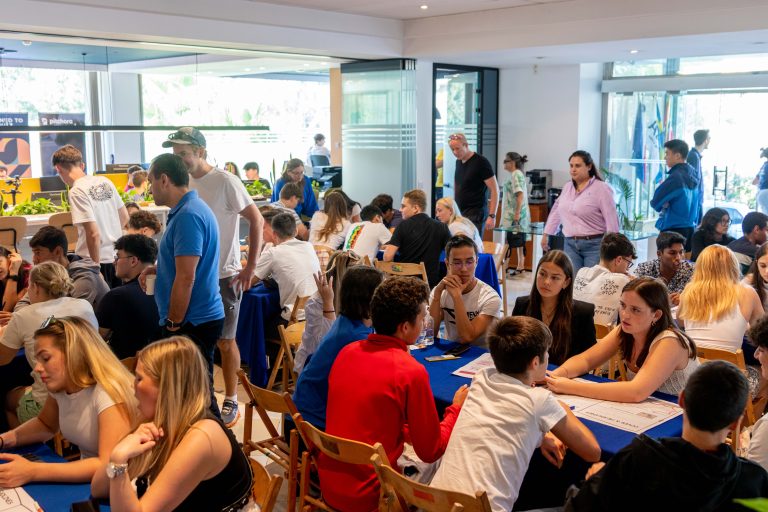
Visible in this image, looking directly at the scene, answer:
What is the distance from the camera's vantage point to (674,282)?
5031 millimetres

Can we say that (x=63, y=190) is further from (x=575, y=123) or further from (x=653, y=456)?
(x=653, y=456)

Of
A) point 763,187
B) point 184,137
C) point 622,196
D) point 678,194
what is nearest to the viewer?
point 184,137

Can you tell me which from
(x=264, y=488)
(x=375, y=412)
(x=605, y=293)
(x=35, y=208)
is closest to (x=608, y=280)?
(x=605, y=293)

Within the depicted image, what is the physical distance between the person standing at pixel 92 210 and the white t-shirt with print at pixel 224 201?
1.39 meters

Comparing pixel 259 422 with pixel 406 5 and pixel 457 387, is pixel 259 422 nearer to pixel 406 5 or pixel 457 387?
pixel 457 387

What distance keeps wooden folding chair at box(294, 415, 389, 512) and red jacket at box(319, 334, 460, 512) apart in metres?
0.09

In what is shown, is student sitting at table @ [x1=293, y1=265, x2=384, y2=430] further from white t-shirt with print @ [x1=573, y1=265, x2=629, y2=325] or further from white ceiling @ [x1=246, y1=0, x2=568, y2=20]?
white ceiling @ [x1=246, y1=0, x2=568, y2=20]

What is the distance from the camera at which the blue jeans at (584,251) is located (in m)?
6.60

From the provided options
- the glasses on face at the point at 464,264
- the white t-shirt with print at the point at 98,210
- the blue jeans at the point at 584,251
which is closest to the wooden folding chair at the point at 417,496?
the glasses on face at the point at 464,264

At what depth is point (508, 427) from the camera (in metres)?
2.37

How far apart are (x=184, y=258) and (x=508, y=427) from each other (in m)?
2.13

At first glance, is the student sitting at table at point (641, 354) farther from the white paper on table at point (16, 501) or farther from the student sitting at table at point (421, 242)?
the student sitting at table at point (421, 242)

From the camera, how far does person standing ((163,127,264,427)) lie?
4.57 metres

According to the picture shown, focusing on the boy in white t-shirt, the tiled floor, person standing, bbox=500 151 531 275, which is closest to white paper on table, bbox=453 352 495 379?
the tiled floor
